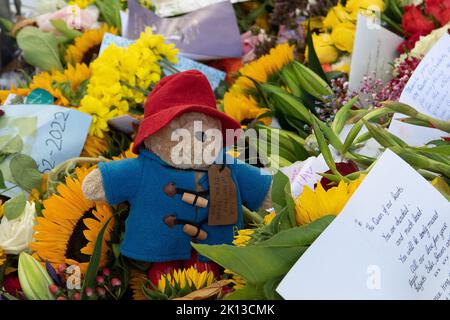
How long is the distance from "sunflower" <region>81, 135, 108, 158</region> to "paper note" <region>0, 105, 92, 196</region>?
0.03 metres

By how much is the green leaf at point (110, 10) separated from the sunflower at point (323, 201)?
108 centimetres

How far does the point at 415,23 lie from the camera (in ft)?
3.96

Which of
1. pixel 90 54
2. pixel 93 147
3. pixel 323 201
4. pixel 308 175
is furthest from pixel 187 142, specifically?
pixel 90 54

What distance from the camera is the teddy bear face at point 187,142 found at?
2.71 feet

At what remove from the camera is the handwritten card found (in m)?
0.53

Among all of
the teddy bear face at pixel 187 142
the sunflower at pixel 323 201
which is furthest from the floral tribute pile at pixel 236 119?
the teddy bear face at pixel 187 142

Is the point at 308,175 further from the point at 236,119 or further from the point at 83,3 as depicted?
the point at 83,3

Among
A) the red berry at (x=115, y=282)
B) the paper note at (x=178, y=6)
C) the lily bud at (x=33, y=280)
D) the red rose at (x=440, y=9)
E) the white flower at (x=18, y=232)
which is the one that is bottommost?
the white flower at (x=18, y=232)

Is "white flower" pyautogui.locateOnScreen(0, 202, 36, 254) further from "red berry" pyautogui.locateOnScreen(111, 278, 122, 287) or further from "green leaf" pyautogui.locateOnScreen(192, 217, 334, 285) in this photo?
"green leaf" pyautogui.locateOnScreen(192, 217, 334, 285)

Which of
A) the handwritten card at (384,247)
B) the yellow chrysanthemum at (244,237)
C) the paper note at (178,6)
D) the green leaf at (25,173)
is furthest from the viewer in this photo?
the paper note at (178,6)

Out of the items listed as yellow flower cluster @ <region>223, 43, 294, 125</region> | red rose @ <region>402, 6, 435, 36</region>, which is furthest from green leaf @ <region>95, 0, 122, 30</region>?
red rose @ <region>402, 6, 435, 36</region>

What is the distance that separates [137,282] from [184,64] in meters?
0.65

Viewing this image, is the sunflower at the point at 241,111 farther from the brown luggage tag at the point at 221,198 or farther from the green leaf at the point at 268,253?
the green leaf at the point at 268,253
